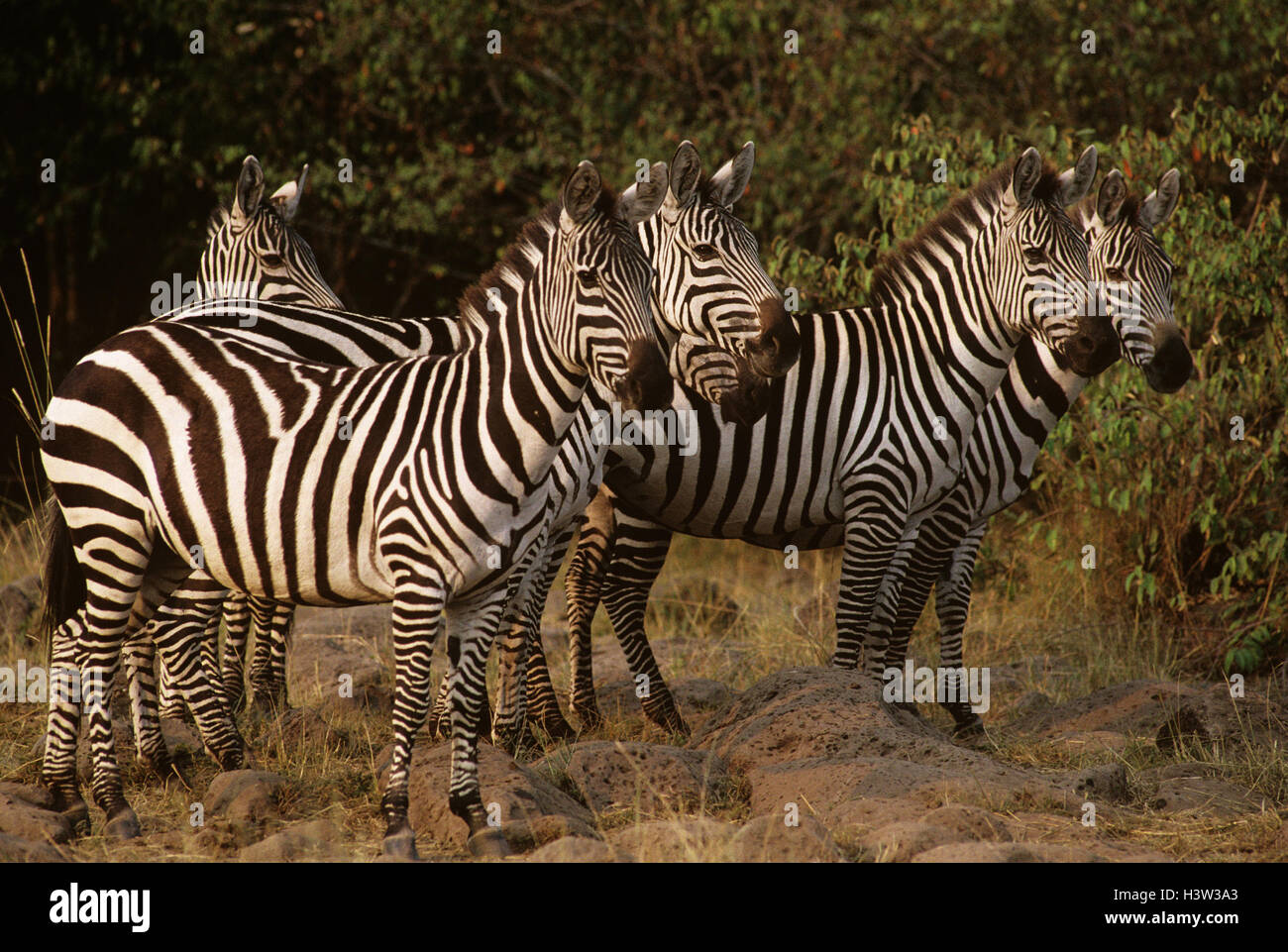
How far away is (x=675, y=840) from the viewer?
487cm

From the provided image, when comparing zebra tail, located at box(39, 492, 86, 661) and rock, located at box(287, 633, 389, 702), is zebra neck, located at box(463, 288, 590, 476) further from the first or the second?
rock, located at box(287, 633, 389, 702)

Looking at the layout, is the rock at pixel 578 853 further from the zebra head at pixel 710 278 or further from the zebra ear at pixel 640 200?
the zebra head at pixel 710 278

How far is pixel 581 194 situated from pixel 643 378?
0.74 metres

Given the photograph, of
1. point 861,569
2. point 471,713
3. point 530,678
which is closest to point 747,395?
point 861,569

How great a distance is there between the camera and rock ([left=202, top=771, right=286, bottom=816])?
18.1 feet

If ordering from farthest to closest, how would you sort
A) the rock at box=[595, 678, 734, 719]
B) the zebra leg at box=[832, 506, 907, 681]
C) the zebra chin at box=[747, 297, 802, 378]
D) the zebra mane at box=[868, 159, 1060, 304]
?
1. the rock at box=[595, 678, 734, 719]
2. the zebra mane at box=[868, 159, 1060, 304]
3. the zebra leg at box=[832, 506, 907, 681]
4. the zebra chin at box=[747, 297, 802, 378]

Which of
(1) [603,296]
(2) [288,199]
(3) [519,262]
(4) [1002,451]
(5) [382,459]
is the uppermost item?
(2) [288,199]

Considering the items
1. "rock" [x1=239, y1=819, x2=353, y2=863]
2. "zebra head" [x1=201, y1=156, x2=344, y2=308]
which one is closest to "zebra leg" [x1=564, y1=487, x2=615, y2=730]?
"zebra head" [x1=201, y1=156, x2=344, y2=308]

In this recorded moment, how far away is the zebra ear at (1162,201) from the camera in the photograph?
7.72 m

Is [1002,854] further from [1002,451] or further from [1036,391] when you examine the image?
[1036,391]

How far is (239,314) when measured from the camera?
251 inches

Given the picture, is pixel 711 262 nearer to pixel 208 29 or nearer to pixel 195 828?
pixel 195 828

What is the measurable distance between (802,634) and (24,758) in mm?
4572

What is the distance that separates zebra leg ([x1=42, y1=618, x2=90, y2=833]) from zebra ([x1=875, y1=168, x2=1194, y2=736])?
405 cm
